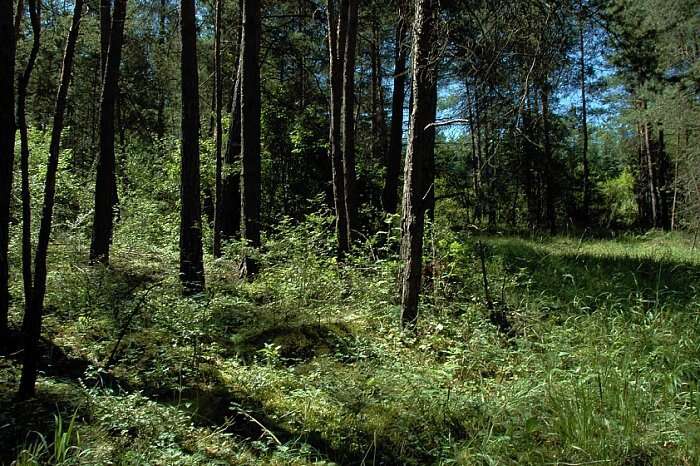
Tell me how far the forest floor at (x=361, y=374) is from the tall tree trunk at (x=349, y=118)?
2388 mm

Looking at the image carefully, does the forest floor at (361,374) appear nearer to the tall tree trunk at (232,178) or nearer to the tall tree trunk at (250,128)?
the tall tree trunk at (250,128)

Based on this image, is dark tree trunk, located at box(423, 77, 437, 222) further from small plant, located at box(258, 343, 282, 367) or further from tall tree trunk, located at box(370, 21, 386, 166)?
tall tree trunk, located at box(370, 21, 386, 166)

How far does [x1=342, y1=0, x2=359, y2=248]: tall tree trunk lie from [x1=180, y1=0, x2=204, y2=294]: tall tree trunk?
113 inches

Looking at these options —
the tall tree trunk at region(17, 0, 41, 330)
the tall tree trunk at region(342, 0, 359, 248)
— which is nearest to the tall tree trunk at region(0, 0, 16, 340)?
the tall tree trunk at region(17, 0, 41, 330)

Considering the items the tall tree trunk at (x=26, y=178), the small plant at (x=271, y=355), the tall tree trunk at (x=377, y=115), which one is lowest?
the small plant at (x=271, y=355)

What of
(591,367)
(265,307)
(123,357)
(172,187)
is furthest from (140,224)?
(591,367)

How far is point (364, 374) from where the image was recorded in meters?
4.71

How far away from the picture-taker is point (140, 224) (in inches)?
579

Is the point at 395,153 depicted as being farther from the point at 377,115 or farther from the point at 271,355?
the point at 271,355

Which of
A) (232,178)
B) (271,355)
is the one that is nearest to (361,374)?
(271,355)

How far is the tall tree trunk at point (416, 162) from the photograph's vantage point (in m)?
5.63

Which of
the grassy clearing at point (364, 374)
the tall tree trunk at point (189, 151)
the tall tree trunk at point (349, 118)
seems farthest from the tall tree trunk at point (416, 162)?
the tall tree trunk at point (189, 151)

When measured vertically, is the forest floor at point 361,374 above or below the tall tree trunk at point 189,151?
below

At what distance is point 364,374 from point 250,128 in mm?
6830
